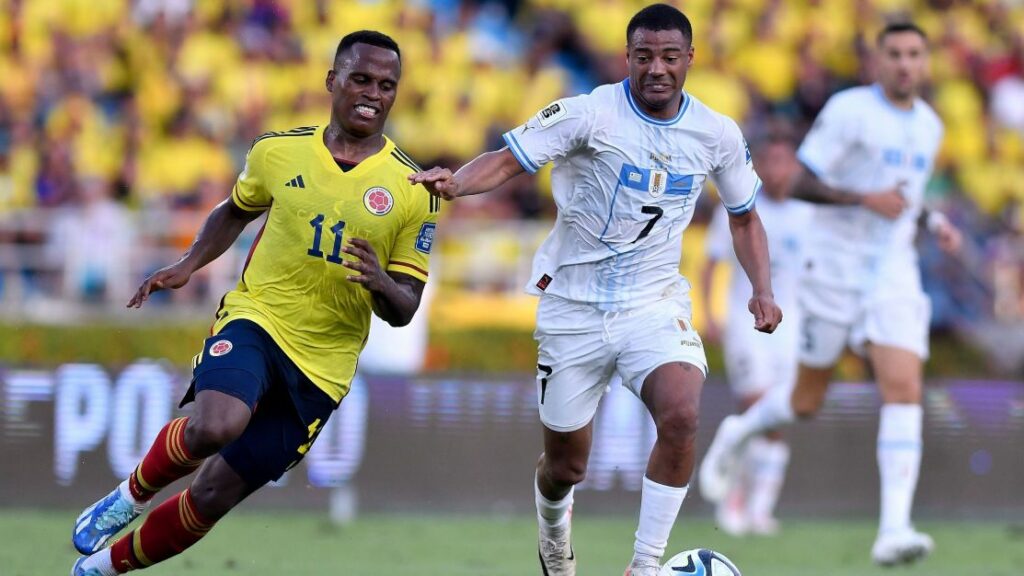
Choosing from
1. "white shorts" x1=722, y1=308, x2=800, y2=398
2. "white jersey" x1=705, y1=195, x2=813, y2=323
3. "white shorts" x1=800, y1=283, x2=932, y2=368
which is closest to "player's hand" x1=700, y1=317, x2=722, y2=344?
"white shorts" x1=722, y1=308, x2=800, y2=398

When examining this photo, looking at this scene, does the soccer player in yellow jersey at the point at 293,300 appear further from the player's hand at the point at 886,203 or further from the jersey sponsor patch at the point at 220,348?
the player's hand at the point at 886,203

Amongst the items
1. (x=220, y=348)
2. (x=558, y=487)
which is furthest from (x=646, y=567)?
(x=220, y=348)

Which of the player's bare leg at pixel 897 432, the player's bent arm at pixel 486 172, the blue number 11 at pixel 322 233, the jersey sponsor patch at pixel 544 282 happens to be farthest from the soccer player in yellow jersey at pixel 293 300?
the player's bare leg at pixel 897 432

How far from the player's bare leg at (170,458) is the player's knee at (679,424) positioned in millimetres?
1817

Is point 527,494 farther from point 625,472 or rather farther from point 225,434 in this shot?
point 225,434

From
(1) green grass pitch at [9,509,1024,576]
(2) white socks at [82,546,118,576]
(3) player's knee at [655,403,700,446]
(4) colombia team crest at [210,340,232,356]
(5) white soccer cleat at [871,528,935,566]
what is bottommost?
(1) green grass pitch at [9,509,1024,576]

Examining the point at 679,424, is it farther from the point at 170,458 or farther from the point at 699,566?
the point at 170,458

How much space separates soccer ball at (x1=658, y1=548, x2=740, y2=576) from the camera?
714 cm

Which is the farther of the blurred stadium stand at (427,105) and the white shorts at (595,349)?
the blurred stadium stand at (427,105)

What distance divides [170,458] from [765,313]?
2.67m

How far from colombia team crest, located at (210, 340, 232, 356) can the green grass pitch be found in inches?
79.8

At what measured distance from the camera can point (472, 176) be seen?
6.77m

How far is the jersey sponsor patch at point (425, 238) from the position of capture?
714 centimetres

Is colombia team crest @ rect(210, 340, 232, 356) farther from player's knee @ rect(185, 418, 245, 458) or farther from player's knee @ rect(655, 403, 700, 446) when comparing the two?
player's knee @ rect(655, 403, 700, 446)
